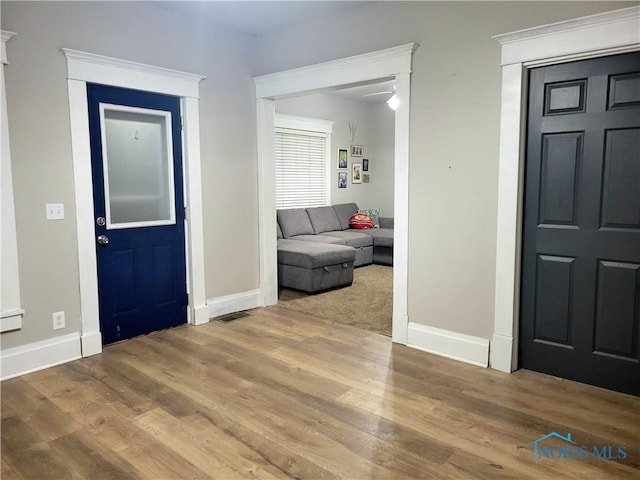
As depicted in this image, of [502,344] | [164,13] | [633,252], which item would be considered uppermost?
[164,13]

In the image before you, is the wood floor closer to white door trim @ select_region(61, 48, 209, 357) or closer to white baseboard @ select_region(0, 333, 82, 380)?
white baseboard @ select_region(0, 333, 82, 380)

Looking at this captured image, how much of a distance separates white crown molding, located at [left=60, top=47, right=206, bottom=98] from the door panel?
283 cm

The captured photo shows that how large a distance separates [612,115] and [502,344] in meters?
1.63

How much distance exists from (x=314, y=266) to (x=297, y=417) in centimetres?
285

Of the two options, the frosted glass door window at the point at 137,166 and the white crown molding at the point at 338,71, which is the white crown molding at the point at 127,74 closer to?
the frosted glass door window at the point at 137,166

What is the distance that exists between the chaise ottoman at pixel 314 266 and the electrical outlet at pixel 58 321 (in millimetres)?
2654

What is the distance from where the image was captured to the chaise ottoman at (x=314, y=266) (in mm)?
5452

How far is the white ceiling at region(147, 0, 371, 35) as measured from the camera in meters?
3.81

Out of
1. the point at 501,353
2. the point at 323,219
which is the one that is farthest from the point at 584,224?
the point at 323,219

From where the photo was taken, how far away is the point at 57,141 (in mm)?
3385

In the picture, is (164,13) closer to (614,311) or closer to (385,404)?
(385,404)

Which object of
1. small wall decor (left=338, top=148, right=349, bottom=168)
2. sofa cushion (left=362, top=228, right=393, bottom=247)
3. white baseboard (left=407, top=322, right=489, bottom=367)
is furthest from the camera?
small wall decor (left=338, top=148, right=349, bottom=168)

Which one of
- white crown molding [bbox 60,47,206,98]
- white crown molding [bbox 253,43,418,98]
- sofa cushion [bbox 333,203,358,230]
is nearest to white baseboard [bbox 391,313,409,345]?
white crown molding [bbox 253,43,418,98]

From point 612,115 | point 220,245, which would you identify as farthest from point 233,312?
point 612,115
